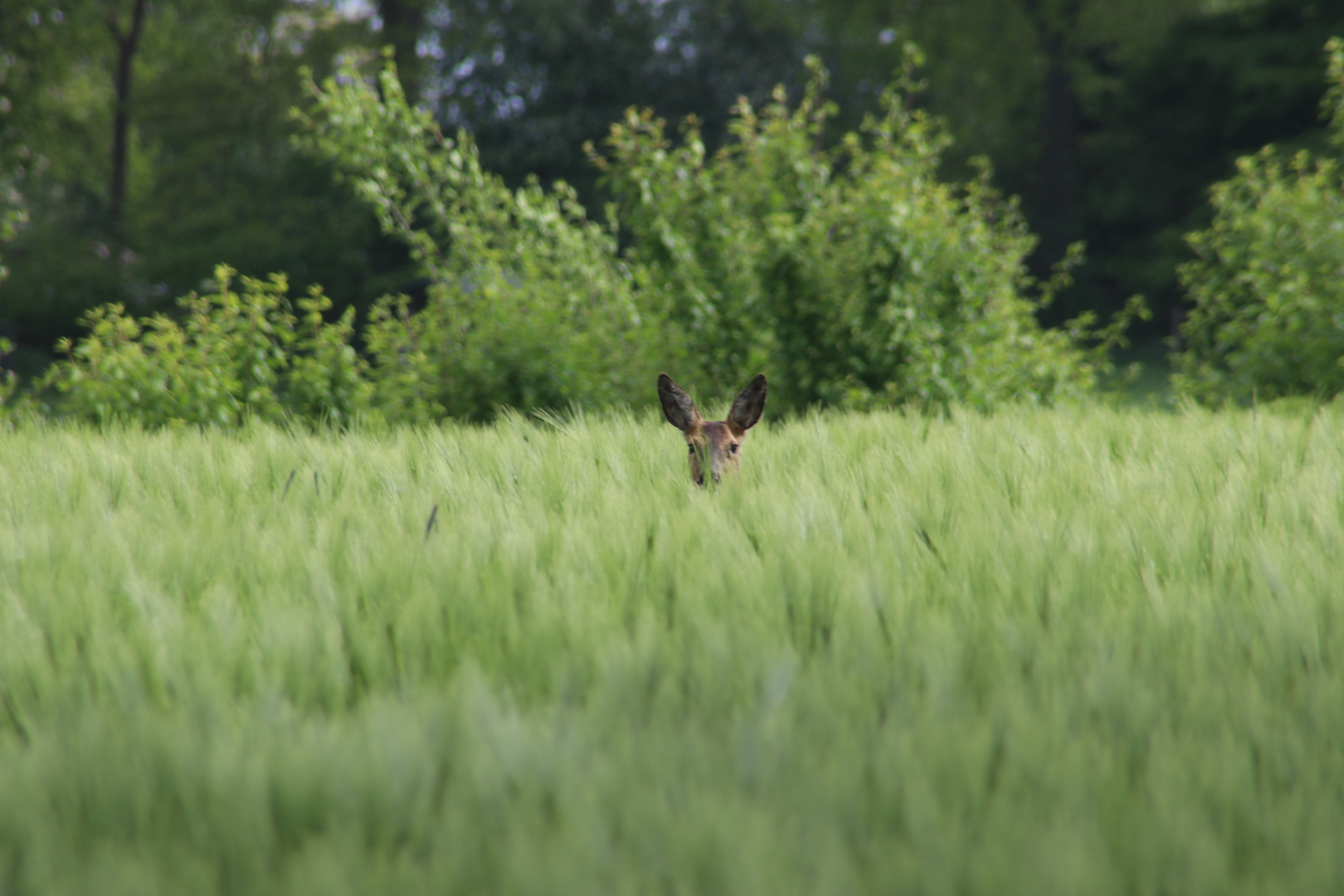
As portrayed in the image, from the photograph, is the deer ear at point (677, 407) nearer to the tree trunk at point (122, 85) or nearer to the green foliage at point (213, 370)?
the green foliage at point (213, 370)

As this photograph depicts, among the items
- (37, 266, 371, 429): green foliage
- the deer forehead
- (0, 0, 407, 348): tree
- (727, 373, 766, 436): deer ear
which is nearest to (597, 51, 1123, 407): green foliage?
(37, 266, 371, 429): green foliage

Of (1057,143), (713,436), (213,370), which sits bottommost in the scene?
(713,436)

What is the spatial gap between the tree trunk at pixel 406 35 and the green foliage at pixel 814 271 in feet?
52.2

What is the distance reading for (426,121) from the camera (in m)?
6.63

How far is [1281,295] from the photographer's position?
612cm

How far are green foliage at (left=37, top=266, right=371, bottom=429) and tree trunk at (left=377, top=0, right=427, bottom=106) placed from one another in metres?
15.5

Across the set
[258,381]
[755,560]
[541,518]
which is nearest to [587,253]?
[258,381]

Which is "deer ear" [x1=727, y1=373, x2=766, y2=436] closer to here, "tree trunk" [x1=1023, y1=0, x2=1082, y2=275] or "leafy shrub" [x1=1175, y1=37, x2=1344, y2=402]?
"leafy shrub" [x1=1175, y1=37, x2=1344, y2=402]

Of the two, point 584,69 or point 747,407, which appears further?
point 584,69

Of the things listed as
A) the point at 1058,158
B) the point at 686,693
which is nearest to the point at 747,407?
the point at 686,693

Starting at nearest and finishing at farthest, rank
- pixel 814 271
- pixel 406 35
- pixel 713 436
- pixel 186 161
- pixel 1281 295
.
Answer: pixel 713 436, pixel 814 271, pixel 1281 295, pixel 406 35, pixel 186 161

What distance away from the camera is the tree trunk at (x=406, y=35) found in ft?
65.5

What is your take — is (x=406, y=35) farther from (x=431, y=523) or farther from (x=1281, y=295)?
A: (x=431, y=523)

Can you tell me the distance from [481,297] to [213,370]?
1.72m
